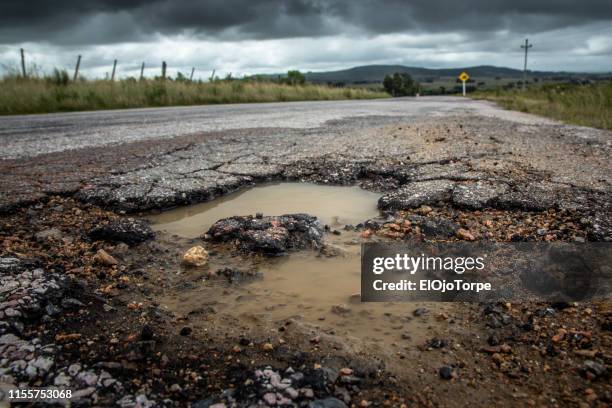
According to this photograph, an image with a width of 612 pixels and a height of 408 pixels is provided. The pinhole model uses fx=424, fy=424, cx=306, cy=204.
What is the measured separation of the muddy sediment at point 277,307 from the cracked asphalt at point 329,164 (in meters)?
0.03

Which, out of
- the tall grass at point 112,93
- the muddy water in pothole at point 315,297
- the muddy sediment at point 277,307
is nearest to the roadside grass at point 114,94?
the tall grass at point 112,93

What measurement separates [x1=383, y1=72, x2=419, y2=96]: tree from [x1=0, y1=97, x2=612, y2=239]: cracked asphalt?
171ft

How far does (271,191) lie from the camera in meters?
3.42

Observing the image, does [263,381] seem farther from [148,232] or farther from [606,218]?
[606,218]

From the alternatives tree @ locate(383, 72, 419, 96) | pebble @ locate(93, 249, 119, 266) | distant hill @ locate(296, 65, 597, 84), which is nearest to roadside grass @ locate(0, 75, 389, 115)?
pebble @ locate(93, 249, 119, 266)

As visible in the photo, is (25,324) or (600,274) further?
(600,274)

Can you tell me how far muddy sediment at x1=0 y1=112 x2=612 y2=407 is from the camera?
1271 mm

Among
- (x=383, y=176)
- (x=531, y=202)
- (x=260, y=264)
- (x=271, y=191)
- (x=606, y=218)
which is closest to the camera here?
(x=260, y=264)

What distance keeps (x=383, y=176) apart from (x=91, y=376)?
281cm

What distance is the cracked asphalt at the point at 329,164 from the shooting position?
2.93 m

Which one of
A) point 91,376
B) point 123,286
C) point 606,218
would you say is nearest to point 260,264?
point 123,286

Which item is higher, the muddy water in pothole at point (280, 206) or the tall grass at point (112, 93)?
the tall grass at point (112, 93)

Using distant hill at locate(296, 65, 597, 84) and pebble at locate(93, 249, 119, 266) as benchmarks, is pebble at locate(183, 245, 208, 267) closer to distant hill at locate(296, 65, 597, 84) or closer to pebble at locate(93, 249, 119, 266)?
pebble at locate(93, 249, 119, 266)

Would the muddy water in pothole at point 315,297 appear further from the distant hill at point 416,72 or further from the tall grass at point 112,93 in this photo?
the distant hill at point 416,72
